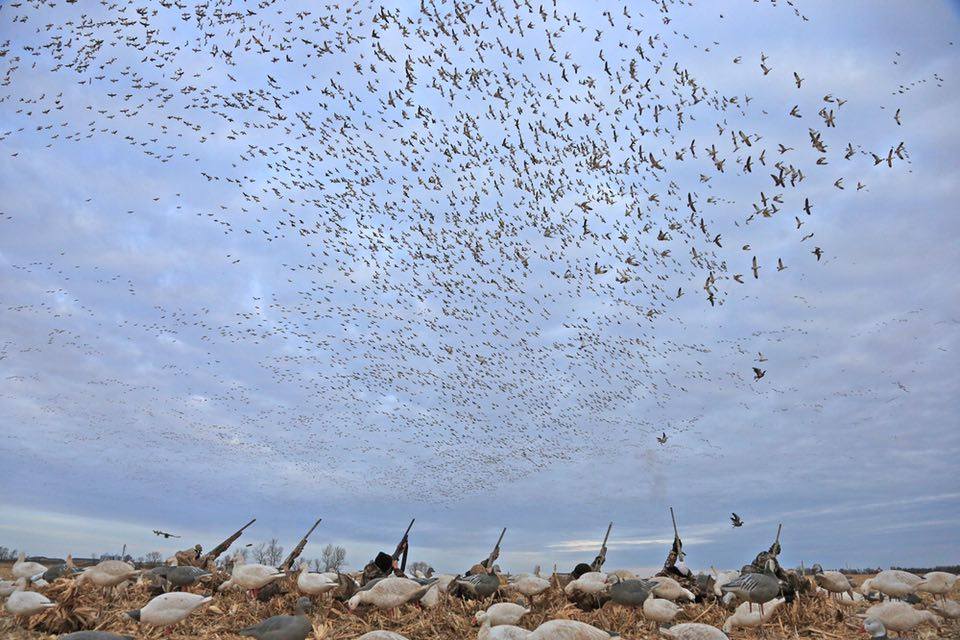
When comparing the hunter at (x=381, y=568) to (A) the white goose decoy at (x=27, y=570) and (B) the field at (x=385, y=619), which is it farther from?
(A) the white goose decoy at (x=27, y=570)

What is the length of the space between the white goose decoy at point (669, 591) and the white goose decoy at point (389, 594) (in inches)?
268

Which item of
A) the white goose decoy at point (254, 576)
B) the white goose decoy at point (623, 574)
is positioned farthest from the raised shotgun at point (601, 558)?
the white goose decoy at point (254, 576)

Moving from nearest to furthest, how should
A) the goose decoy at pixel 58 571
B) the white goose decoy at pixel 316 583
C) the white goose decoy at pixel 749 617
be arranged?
the white goose decoy at pixel 749 617, the white goose decoy at pixel 316 583, the goose decoy at pixel 58 571

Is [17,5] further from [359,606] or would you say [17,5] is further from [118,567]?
[359,606]

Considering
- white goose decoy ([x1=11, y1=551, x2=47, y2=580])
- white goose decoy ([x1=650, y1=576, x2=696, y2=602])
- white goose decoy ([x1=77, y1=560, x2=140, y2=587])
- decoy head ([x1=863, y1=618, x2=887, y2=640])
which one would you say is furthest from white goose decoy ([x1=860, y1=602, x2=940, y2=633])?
white goose decoy ([x1=11, y1=551, x2=47, y2=580])

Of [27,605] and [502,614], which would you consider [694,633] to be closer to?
[502,614]

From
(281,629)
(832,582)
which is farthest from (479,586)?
(832,582)

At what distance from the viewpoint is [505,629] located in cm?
1276

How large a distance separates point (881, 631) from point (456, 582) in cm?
1119

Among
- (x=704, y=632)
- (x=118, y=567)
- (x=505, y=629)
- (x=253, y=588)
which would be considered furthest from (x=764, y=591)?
(x=118, y=567)

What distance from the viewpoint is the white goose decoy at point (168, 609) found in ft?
45.6

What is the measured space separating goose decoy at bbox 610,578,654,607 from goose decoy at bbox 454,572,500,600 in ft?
11.9

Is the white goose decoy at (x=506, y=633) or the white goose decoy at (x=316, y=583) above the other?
the white goose decoy at (x=316, y=583)

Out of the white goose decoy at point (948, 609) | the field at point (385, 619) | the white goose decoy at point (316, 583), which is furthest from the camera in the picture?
the white goose decoy at point (948, 609)
